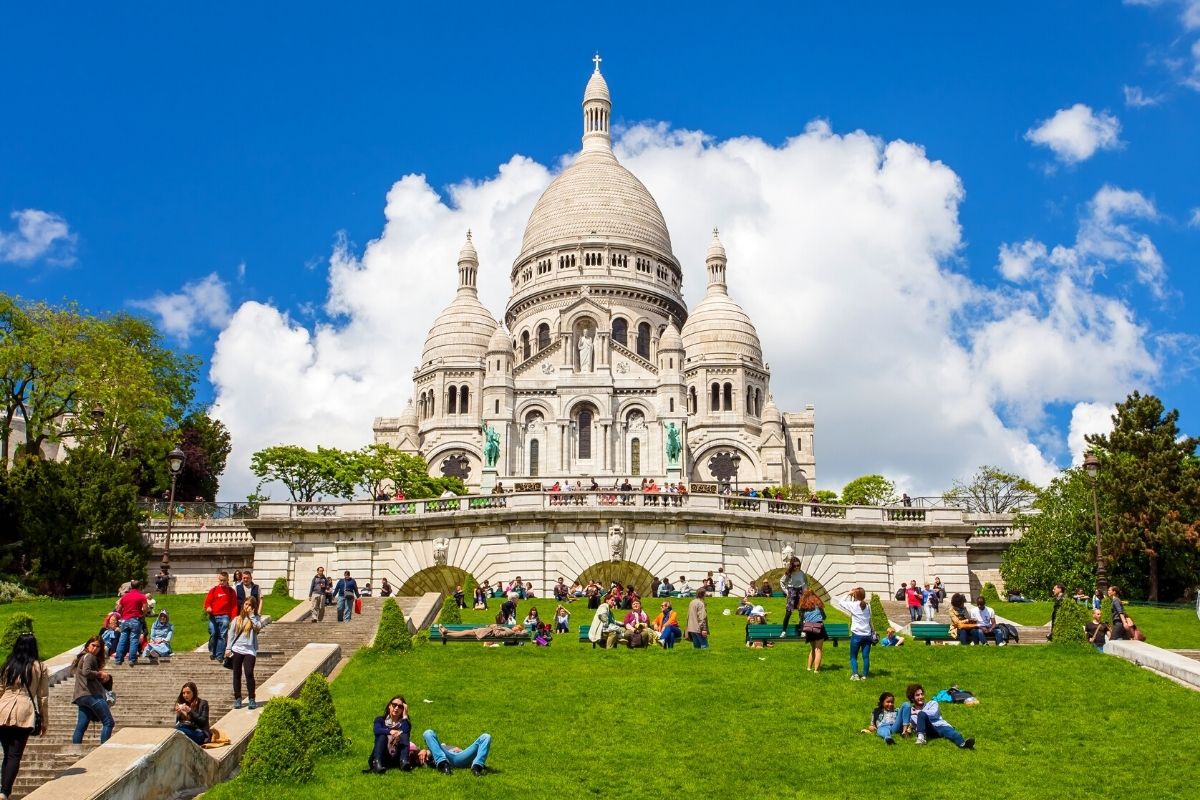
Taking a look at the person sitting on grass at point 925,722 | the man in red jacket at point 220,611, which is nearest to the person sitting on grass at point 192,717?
the man in red jacket at point 220,611

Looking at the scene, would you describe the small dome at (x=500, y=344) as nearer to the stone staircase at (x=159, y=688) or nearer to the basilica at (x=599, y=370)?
the basilica at (x=599, y=370)

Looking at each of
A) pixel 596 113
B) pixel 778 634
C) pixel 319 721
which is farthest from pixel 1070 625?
pixel 596 113

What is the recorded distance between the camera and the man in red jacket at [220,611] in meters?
19.9

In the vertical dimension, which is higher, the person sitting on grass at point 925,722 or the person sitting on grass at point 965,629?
the person sitting on grass at point 965,629

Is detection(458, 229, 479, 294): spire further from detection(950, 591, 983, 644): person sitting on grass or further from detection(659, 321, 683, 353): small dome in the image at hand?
detection(950, 591, 983, 644): person sitting on grass

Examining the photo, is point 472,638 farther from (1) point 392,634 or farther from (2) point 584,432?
(2) point 584,432

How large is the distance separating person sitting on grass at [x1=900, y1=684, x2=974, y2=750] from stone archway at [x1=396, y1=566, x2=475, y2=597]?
817 inches

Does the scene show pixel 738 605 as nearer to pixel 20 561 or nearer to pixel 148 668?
pixel 148 668

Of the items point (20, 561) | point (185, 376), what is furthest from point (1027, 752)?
point (185, 376)

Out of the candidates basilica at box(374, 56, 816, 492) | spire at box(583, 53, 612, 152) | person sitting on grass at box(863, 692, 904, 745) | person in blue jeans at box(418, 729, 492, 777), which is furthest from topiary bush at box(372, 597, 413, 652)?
spire at box(583, 53, 612, 152)

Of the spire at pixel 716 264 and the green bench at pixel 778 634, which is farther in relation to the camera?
the spire at pixel 716 264

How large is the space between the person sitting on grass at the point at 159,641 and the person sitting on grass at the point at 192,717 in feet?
21.1

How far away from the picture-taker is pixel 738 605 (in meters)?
29.8

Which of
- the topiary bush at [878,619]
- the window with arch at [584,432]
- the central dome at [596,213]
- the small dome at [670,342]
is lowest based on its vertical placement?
the topiary bush at [878,619]
